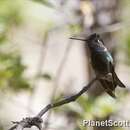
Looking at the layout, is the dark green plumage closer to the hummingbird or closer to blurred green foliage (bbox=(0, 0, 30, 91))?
the hummingbird

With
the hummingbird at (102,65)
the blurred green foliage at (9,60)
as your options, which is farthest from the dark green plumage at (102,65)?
the blurred green foliage at (9,60)

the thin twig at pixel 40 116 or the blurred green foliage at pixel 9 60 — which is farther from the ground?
the blurred green foliage at pixel 9 60

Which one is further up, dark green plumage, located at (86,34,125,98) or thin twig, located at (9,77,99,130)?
dark green plumage, located at (86,34,125,98)

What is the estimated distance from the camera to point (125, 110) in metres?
1.93

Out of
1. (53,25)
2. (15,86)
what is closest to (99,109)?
(15,86)

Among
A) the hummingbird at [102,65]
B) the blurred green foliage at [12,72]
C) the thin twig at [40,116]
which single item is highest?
the blurred green foliage at [12,72]

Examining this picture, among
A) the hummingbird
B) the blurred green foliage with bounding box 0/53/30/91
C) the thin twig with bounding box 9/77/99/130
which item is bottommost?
the thin twig with bounding box 9/77/99/130

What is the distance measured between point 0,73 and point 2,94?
197 mm

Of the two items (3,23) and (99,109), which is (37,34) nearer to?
(3,23)

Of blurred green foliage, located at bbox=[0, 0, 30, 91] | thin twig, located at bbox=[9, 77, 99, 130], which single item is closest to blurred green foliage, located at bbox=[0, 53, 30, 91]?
blurred green foliage, located at bbox=[0, 0, 30, 91]

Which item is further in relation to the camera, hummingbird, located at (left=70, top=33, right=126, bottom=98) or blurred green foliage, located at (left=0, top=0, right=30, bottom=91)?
blurred green foliage, located at (left=0, top=0, right=30, bottom=91)

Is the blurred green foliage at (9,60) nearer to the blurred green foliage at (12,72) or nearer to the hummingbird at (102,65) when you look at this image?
the blurred green foliage at (12,72)

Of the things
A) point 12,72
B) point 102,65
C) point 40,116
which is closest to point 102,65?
point 102,65

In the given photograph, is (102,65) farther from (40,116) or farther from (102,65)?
(40,116)
